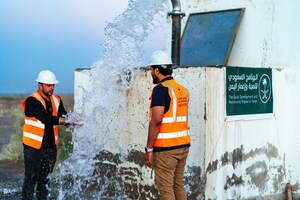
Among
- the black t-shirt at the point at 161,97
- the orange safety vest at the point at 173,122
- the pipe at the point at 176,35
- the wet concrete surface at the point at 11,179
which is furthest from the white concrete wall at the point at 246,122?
the wet concrete surface at the point at 11,179

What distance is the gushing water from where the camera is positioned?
27.9 ft

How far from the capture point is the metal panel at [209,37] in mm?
9711

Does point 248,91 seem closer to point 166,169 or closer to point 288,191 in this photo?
point 288,191

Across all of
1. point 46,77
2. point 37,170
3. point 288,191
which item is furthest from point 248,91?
point 37,170

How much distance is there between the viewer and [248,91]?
8.27 m

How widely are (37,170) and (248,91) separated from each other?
133 inches

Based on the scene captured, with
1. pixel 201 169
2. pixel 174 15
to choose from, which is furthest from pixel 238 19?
pixel 201 169

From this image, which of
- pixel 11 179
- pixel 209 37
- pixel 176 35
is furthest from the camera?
pixel 11 179

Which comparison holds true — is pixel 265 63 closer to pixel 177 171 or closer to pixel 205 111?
pixel 205 111

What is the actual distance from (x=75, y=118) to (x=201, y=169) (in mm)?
2097

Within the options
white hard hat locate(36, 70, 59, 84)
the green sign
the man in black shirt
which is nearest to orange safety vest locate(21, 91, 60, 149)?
the man in black shirt

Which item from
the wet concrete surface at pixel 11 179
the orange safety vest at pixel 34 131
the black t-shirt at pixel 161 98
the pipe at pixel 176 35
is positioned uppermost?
the pipe at pixel 176 35

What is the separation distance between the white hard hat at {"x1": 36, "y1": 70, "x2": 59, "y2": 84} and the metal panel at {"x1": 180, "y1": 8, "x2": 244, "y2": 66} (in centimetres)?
328

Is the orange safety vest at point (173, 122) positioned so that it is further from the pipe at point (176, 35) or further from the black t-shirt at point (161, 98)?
the pipe at point (176, 35)
